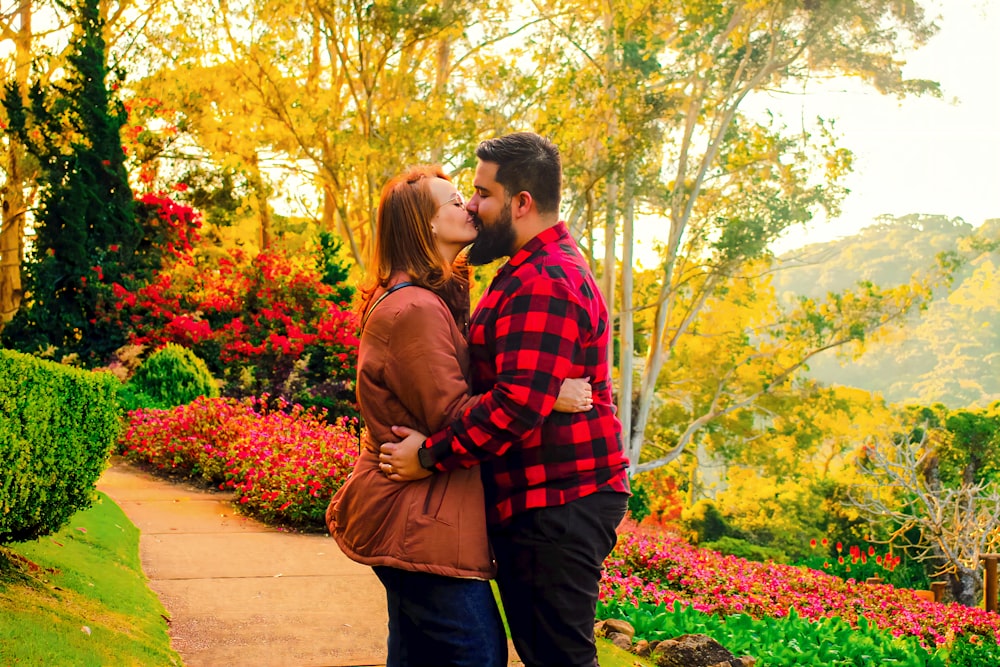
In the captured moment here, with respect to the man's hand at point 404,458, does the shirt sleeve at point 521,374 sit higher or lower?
higher

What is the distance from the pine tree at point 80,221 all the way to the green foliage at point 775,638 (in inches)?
373

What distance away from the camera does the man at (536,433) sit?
2309mm

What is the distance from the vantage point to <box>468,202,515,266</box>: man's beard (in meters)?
2.55

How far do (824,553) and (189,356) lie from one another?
476 inches

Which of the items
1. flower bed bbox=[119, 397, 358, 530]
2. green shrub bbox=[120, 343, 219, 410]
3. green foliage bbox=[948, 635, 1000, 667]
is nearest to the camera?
green foliage bbox=[948, 635, 1000, 667]

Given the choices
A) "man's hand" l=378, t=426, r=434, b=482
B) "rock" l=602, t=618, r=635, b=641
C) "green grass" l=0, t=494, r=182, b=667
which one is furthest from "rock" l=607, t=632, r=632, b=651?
"man's hand" l=378, t=426, r=434, b=482

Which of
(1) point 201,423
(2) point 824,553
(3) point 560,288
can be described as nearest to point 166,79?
(1) point 201,423

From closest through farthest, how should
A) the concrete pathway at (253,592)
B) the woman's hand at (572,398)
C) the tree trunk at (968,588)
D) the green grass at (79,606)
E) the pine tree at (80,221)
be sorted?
the woman's hand at (572,398)
the green grass at (79,606)
the concrete pathway at (253,592)
the pine tree at (80,221)
the tree trunk at (968,588)

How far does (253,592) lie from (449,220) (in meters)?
3.05

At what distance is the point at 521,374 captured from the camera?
2303mm

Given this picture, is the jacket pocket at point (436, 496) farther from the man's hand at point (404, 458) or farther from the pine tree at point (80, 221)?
the pine tree at point (80, 221)

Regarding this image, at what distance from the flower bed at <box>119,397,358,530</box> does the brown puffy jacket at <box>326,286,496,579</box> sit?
4.40 meters

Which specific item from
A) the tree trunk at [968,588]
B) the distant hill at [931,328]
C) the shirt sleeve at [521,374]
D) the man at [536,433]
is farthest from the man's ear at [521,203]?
the distant hill at [931,328]

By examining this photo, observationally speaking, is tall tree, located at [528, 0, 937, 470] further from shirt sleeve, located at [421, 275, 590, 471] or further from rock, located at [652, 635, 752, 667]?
shirt sleeve, located at [421, 275, 590, 471]
